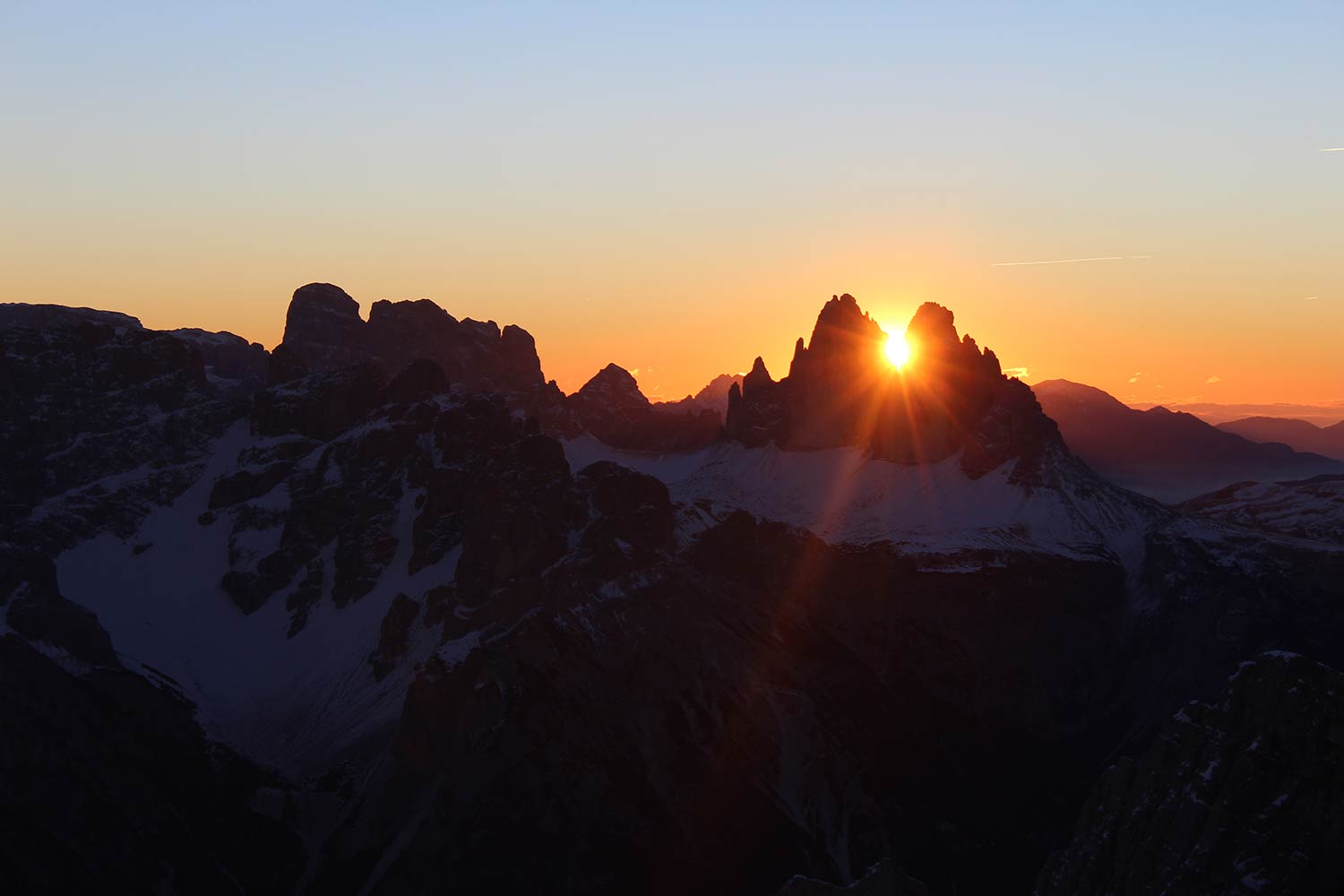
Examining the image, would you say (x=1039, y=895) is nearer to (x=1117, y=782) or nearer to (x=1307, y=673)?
(x=1117, y=782)

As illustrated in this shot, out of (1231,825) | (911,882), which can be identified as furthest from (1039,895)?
(1231,825)

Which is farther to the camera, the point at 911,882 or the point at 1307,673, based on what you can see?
the point at 911,882

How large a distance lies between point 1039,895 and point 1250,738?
2056 cm

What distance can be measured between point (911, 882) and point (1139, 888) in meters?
21.6

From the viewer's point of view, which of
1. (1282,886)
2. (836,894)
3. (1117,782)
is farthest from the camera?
(836,894)

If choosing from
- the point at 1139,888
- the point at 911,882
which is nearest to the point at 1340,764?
the point at 1139,888

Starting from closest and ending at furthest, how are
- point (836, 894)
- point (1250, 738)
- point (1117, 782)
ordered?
point (1250, 738), point (1117, 782), point (836, 894)

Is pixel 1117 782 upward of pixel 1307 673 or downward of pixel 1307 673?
downward

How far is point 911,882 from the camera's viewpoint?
5064 inches

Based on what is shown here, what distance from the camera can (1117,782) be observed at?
118250mm

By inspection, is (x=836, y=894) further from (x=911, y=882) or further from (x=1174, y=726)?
(x=1174, y=726)

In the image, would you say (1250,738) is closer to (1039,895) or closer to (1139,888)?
(1139,888)

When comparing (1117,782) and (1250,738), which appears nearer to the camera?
(1250,738)

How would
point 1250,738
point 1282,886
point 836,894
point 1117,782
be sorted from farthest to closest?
point 836,894
point 1117,782
point 1250,738
point 1282,886
